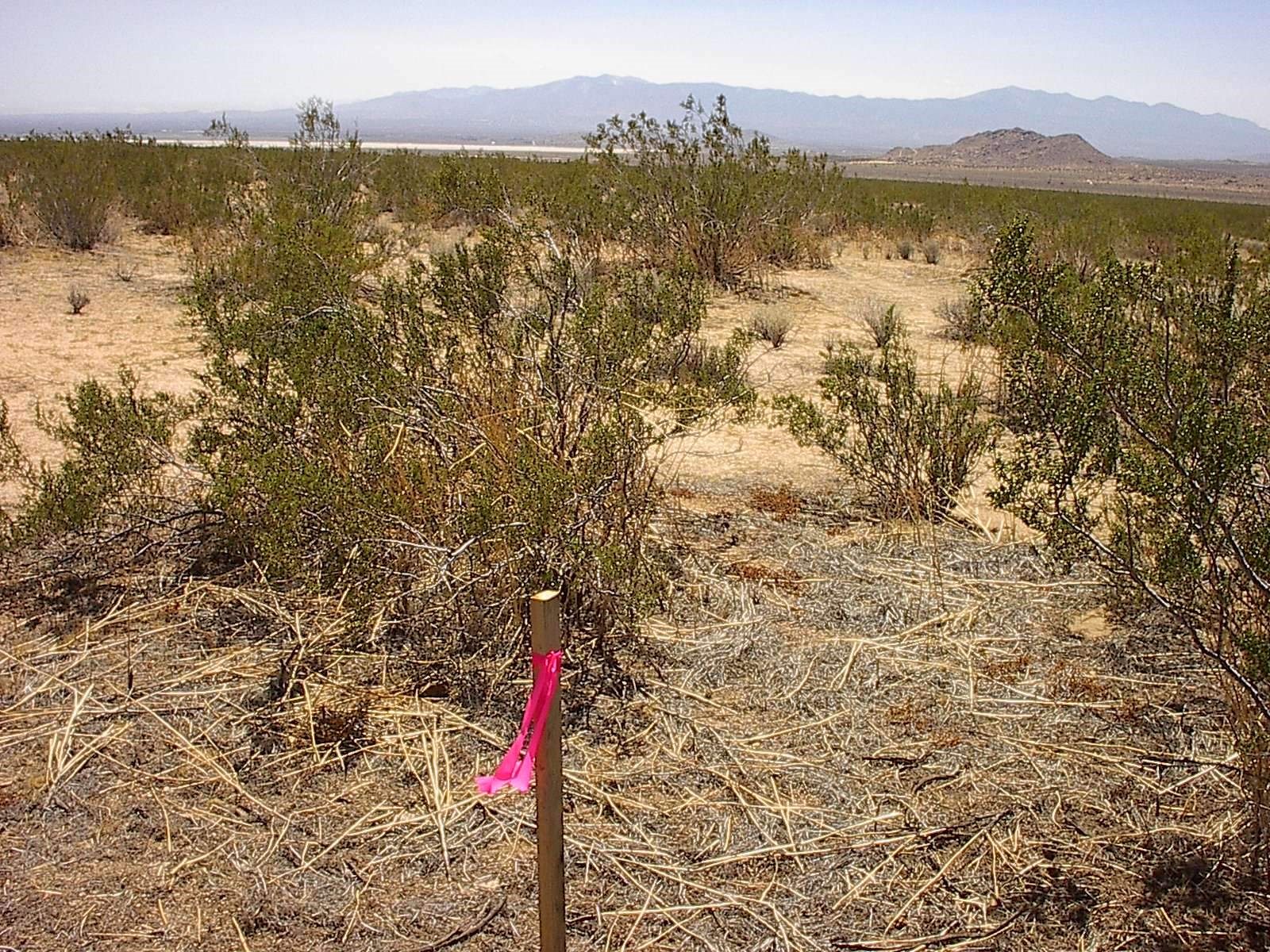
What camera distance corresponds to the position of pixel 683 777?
3.46m

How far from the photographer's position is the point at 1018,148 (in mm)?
122688

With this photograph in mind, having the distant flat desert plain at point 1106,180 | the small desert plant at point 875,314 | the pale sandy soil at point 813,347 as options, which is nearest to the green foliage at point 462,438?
the pale sandy soil at point 813,347

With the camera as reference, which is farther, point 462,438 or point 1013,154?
point 1013,154

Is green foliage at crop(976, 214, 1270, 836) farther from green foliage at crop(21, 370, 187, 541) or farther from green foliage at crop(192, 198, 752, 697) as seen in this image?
green foliage at crop(21, 370, 187, 541)

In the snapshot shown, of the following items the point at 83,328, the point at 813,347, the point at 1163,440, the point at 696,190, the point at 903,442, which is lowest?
the point at 813,347

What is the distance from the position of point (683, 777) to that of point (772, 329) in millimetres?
8088

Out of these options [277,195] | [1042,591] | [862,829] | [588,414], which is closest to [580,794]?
[862,829]

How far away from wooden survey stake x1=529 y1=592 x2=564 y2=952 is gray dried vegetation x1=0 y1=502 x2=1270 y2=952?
0.43m

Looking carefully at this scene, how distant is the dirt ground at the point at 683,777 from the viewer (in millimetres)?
2838

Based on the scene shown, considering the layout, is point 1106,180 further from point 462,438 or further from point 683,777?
point 683,777

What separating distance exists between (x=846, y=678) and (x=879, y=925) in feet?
4.30

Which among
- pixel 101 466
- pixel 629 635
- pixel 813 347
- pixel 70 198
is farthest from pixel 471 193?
pixel 70 198

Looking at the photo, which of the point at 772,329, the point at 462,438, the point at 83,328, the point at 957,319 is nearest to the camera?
the point at 462,438

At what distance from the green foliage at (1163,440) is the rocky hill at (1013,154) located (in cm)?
10786
